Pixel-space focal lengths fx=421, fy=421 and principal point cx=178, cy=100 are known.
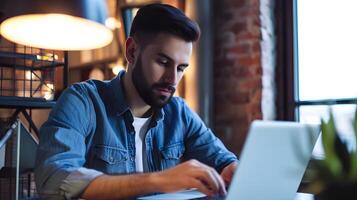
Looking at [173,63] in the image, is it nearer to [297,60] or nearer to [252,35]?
[252,35]

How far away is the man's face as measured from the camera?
1.24 meters

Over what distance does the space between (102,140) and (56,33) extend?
0.44 metres

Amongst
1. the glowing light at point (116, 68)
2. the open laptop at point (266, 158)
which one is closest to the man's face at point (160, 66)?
the open laptop at point (266, 158)

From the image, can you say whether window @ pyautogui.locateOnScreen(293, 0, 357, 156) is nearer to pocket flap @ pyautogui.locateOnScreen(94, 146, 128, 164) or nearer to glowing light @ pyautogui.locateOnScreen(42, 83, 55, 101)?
pocket flap @ pyautogui.locateOnScreen(94, 146, 128, 164)

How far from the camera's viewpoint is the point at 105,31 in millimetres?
1410

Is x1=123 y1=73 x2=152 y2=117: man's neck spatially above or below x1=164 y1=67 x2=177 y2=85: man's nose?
below

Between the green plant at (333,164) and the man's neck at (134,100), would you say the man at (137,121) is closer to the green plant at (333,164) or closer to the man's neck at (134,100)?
the man's neck at (134,100)

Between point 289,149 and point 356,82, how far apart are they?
1.34 m

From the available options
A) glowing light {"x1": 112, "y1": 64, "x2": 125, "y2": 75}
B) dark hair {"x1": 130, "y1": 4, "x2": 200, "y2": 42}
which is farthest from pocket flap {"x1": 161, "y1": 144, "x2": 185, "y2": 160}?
glowing light {"x1": 112, "y1": 64, "x2": 125, "y2": 75}

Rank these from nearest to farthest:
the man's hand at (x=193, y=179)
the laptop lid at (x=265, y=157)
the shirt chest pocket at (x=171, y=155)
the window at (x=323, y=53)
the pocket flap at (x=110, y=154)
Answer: the laptop lid at (x=265, y=157)
the man's hand at (x=193, y=179)
the pocket flap at (x=110, y=154)
the shirt chest pocket at (x=171, y=155)
the window at (x=323, y=53)

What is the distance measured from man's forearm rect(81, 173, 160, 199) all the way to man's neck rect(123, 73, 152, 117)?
461mm

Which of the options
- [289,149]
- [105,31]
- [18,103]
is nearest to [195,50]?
[105,31]

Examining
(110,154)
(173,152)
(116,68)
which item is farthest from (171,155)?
(116,68)

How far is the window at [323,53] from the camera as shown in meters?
1.99
